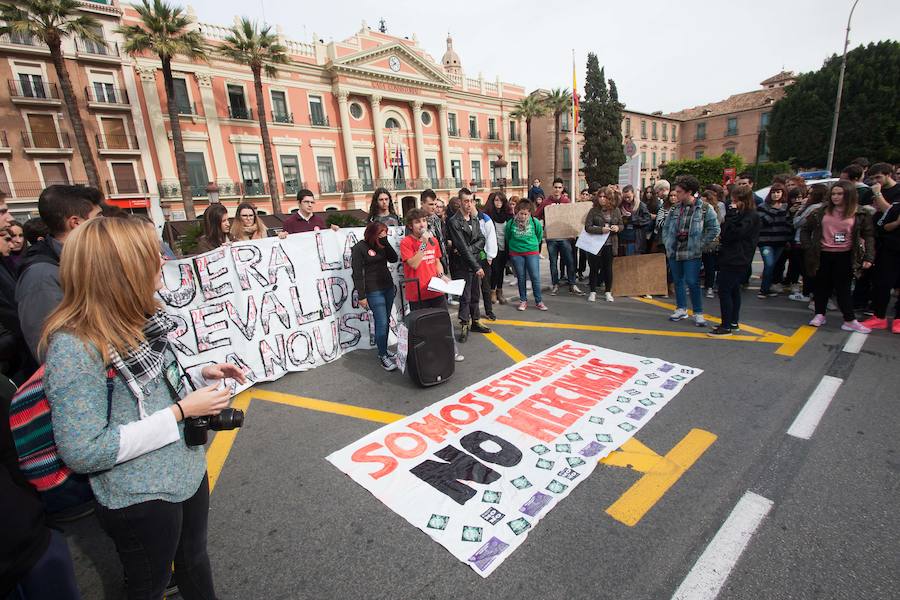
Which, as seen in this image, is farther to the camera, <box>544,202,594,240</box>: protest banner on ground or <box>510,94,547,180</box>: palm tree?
<box>510,94,547,180</box>: palm tree

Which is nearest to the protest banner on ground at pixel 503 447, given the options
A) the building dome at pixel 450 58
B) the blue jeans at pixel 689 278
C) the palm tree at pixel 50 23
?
the blue jeans at pixel 689 278

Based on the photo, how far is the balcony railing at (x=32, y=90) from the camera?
22.6 m

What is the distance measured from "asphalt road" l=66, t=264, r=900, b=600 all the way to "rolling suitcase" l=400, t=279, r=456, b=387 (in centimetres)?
23

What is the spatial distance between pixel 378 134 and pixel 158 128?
597 inches

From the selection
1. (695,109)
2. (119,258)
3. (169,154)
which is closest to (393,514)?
(119,258)

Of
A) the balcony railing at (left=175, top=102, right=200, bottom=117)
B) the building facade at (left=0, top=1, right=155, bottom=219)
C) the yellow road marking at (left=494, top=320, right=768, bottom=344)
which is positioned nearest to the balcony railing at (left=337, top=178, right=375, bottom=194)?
the balcony railing at (left=175, top=102, right=200, bottom=117)

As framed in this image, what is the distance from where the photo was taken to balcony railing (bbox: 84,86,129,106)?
2431 cm

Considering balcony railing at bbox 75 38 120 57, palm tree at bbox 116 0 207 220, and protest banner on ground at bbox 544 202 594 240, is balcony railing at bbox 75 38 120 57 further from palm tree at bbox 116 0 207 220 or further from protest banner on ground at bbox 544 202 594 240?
protest banner on ground at bbox 544 202 594 240

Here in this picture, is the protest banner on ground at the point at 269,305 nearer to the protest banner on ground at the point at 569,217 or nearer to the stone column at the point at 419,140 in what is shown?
the protest banner on ground at the point at 569,217

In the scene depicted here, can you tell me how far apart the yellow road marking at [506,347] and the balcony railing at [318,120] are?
31352 mm

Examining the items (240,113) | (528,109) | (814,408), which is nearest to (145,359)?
(814,408)

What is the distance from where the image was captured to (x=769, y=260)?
23.1 ft

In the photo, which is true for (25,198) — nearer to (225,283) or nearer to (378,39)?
(378,39)

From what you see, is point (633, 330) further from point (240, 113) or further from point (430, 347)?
point (240, 113)
